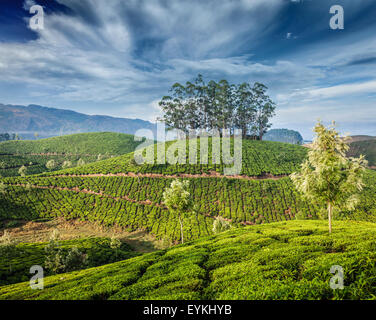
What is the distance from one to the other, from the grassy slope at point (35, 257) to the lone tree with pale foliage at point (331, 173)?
3353 centimetres

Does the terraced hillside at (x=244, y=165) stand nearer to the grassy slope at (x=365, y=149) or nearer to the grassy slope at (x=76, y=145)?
the grassy slope at (x=76, y=145)

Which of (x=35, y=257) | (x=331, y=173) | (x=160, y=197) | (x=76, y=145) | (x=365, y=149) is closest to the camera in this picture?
(x=331, y=173)

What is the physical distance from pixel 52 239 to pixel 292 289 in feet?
117

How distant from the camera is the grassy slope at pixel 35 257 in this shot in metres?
23.3

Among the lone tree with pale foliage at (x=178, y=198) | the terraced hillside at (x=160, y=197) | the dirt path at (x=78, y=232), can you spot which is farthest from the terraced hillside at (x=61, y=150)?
the lone tree with pale foliage at (x=178, y=198)

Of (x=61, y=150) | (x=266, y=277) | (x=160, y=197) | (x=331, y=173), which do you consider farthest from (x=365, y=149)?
(x=61, y=150)

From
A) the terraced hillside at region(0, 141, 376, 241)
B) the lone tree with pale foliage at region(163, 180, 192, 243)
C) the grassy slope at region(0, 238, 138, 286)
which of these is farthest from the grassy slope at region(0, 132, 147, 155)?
the lone tree with pale foliage at region(163, 180, 192, 243)

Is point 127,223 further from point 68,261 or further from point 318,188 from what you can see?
point 318,188

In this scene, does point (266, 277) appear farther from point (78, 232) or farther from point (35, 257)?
point (78, 232)

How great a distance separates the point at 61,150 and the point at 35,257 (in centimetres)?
13116

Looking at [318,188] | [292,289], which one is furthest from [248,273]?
[318,188]

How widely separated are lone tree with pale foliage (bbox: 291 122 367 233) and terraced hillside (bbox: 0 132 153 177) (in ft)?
398

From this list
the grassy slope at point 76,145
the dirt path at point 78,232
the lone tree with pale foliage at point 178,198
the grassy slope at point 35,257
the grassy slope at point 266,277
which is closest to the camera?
the grassy slope at point 266,277

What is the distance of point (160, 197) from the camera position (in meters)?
55.1
